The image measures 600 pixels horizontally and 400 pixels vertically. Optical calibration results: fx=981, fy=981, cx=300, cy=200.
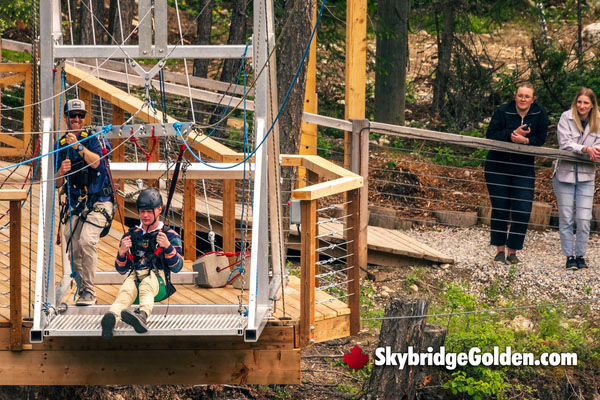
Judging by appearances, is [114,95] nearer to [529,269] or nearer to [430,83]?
[529,269]

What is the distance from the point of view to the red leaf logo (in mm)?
8023

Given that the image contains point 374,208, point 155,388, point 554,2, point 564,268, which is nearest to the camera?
point 155,388

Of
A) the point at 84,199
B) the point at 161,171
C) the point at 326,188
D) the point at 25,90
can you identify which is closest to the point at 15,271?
the point at 84,199

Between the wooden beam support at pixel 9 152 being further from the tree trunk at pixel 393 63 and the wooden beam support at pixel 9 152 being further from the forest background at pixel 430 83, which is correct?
the tree trunk at pixel 393 63

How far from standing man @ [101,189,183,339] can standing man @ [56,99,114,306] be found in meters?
0.46

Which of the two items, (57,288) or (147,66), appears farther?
(147,66)

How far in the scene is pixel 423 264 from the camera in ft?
34.6

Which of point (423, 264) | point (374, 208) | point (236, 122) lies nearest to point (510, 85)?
point (236, 122)

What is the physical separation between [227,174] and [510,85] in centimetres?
1062

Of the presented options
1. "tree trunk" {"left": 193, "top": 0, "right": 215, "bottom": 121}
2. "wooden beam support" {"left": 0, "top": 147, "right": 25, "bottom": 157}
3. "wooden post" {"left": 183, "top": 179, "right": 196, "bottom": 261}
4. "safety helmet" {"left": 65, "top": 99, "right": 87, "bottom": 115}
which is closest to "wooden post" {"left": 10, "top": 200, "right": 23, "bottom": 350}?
"safety helmet" {"left": 65, "top": 99, "right": 87, "bottom": 115}

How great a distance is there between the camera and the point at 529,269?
33.3 feet

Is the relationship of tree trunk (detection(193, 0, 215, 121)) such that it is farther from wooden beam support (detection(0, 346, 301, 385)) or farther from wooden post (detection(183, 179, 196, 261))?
wooden beam support (detection(0, 346, 301, 385))

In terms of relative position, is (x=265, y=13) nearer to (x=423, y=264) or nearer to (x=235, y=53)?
(x=235, y=53)

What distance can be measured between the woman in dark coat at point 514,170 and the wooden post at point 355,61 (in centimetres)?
146
